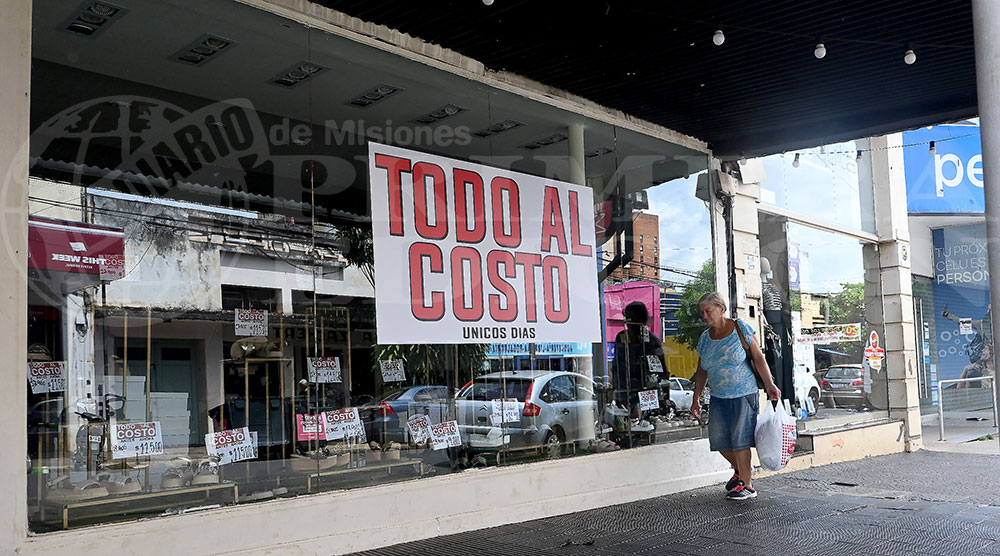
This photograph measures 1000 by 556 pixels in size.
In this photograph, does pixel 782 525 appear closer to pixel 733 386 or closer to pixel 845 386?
pixel 733 386

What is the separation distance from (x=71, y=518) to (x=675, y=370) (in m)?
5.93

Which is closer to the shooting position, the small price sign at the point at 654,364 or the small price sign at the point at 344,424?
the small price sign at the point at 344,424

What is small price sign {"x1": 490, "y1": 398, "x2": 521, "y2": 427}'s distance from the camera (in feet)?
21.7

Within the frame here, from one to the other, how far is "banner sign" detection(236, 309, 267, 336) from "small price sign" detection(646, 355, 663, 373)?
3.95m

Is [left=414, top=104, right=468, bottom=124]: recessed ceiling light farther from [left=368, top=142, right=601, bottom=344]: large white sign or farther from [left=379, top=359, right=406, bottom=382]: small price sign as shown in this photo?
[left=379, top=359, right=406, bottom=382]: small price sign

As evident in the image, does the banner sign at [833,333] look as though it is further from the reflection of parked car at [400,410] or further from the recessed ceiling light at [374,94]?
the recessed ceiling light at [374,94]

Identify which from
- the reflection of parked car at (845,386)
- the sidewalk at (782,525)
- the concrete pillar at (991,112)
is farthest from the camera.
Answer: the reflection of parked car at (845,386)

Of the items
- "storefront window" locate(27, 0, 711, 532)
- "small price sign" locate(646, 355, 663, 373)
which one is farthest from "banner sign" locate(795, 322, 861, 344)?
"storefront window" locate(27, 0, 711, 532)

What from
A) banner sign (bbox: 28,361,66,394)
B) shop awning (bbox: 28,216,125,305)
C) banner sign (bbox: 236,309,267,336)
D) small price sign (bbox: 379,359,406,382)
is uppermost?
shop awning (bbox: 28,216,125,305)

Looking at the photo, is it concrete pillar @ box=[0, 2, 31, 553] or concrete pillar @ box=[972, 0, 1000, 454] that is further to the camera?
concrete pillar @ box=[0, 2, 31, 553]

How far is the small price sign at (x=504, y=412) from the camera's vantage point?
662 cm

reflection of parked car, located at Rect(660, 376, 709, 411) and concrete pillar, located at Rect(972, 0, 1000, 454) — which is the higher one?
concrete pillar, located at Rect(972, 0, 1000, 454)

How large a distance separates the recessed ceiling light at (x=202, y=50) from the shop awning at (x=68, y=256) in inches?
55.6

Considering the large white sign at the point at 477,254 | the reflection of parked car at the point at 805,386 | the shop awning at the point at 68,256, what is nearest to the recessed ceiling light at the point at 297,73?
the large white sign at the point at 477,254
